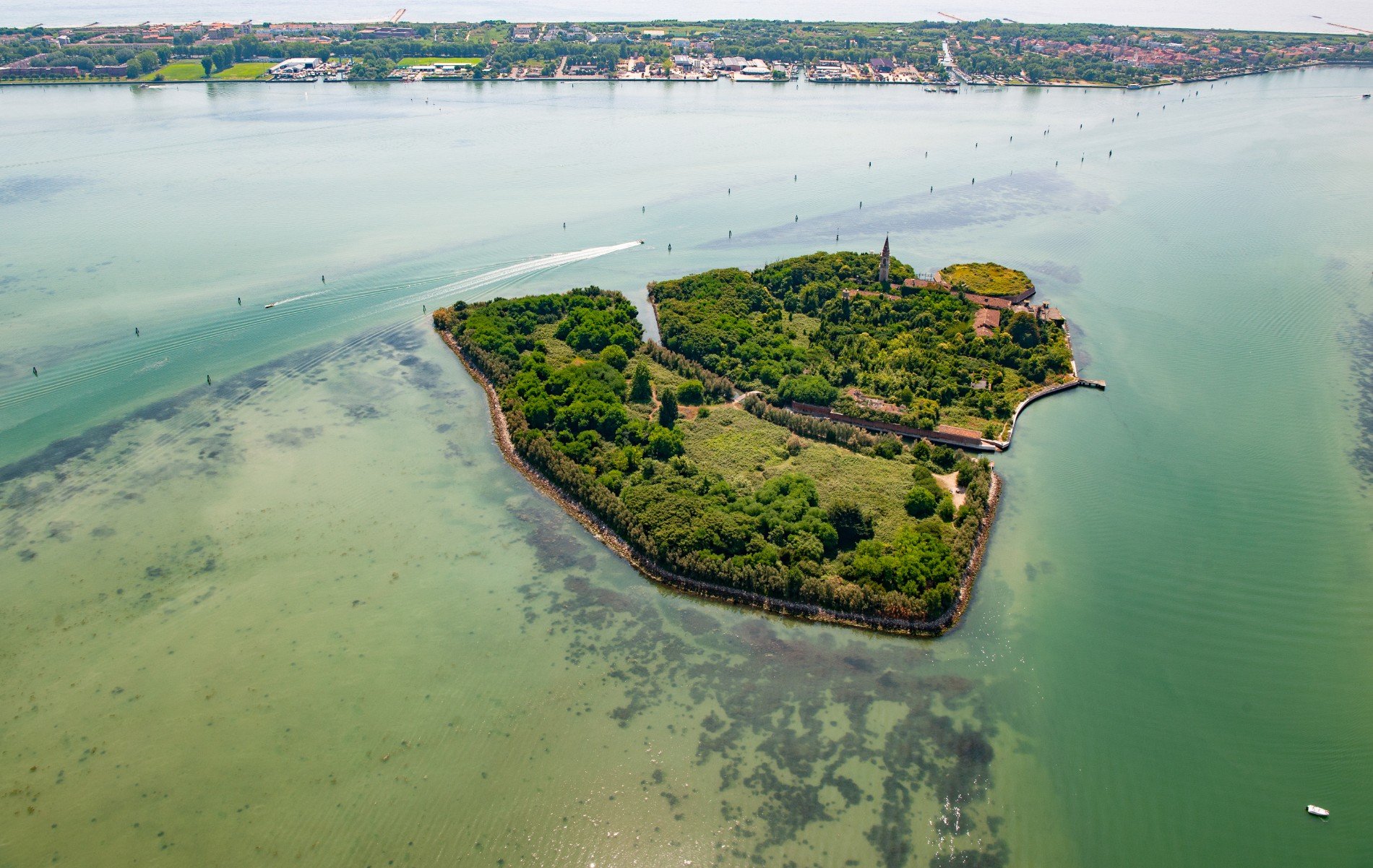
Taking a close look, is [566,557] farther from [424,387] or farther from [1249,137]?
[1249,137]

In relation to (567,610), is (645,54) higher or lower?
higher

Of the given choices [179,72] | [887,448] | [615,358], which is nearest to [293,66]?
[179,72]

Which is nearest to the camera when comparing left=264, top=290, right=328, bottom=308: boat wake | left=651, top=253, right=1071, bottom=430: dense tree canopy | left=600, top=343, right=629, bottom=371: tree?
left=651, top=253, right=1071, bottom=430: dense tree canopy

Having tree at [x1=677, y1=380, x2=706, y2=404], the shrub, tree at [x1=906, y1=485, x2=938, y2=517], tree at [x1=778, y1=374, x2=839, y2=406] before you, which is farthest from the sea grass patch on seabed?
tree at [x1=778, y1=374, x2=839, y2=406]

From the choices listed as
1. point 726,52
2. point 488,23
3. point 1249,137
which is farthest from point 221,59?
point 1249,137

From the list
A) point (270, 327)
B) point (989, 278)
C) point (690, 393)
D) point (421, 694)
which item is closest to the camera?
point (421, 694)

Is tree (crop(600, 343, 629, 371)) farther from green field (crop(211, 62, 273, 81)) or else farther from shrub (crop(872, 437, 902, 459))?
green field (crop(211, 62, 273, 81))

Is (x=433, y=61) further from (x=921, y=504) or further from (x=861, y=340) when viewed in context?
(x=921, y=504)
